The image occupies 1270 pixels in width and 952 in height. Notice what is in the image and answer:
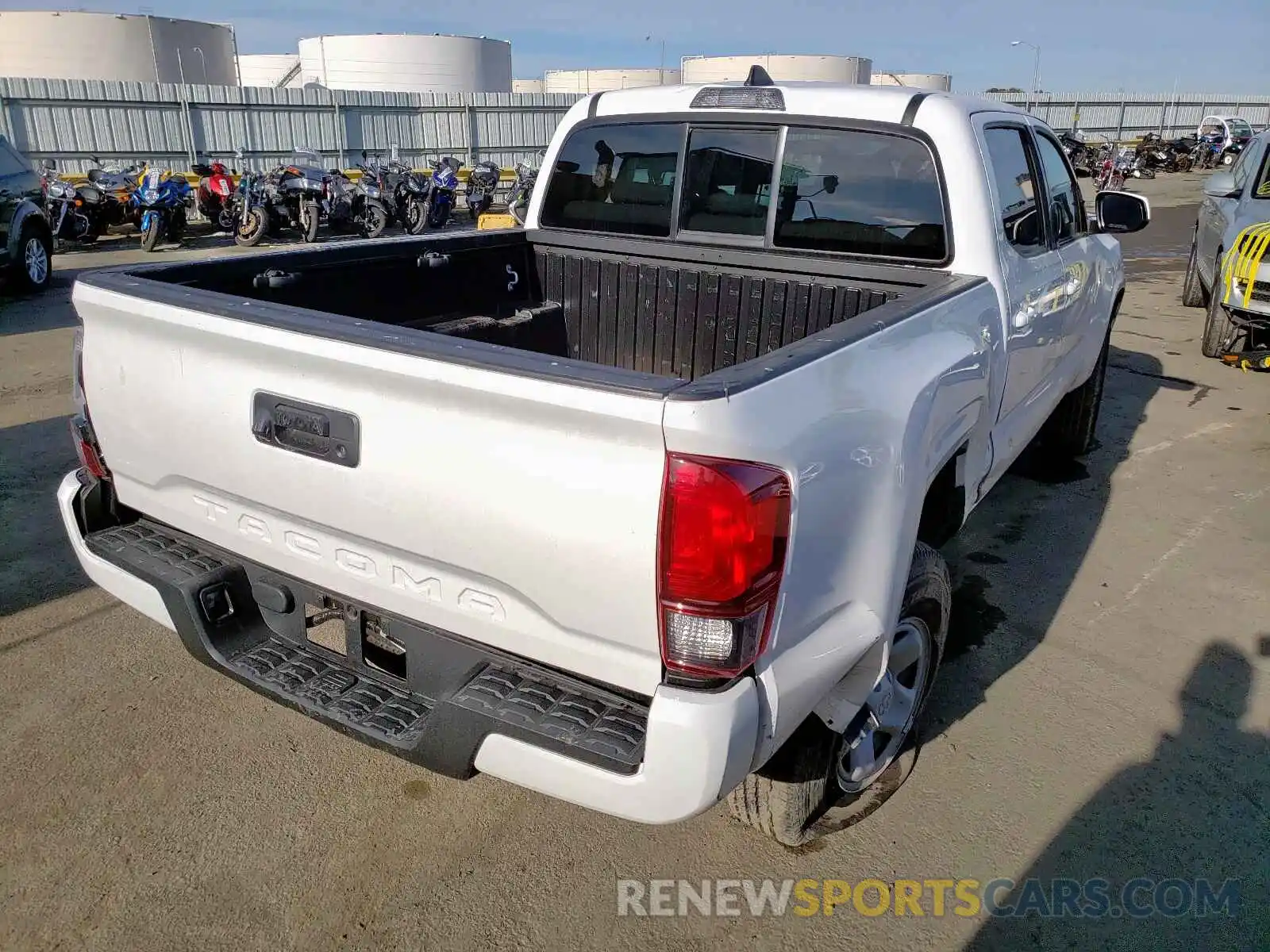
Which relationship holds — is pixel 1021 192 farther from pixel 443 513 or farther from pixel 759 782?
pixel 443 513

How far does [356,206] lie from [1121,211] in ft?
42.1

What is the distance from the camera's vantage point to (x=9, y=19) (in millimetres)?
32781

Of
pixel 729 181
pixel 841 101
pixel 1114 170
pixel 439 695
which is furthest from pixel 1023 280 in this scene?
pixel 1114 170

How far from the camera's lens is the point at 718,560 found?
67.7 inches

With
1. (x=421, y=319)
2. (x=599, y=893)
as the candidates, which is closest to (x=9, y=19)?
(x=421, y=319)

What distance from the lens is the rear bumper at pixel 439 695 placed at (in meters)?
1.79

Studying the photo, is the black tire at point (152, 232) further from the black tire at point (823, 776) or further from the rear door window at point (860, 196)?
the black tire at point (823, 776)

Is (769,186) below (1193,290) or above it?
above

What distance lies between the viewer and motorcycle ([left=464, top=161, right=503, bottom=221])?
59.8 feet

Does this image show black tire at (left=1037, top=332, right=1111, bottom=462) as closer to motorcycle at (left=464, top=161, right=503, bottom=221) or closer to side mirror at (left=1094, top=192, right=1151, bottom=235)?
side mirror at (left=1094, top=192, right=1151, bottom=235)

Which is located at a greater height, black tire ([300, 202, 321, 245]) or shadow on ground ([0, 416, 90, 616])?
black tire ([300, 202, 321, 245])

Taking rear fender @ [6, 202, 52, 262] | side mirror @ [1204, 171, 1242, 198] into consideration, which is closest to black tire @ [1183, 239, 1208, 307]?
side mirror @ [1204, 171, 1242, 198]

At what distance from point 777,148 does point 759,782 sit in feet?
7.45

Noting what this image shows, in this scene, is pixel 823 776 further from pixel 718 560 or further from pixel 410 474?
pixel 410 474
